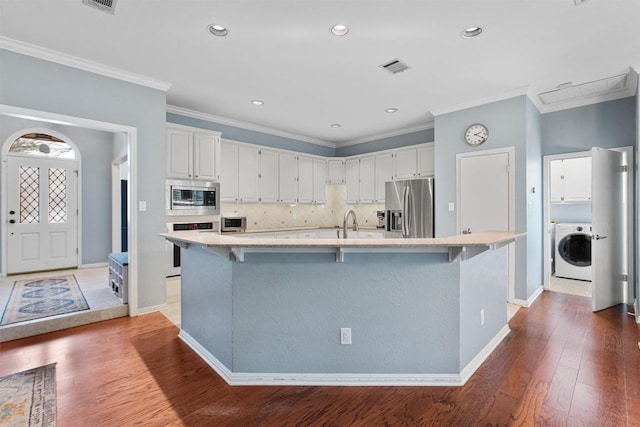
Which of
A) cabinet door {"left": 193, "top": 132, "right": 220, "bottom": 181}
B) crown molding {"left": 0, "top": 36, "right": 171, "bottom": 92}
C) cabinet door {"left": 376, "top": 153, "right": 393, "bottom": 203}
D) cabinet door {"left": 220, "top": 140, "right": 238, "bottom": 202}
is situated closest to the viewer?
crown molding {"left": 0, "top": 36, "right": 171, "bottom": 92}

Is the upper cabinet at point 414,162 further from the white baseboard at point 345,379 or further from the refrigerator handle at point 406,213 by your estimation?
the white baseboard at point 345,379

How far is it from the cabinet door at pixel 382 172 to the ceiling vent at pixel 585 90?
96.2 inches

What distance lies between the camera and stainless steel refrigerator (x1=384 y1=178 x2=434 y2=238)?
16.2 feet

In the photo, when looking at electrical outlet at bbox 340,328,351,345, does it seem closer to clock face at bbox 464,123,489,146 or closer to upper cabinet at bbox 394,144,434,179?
clock face at bbox 464,123,489,146

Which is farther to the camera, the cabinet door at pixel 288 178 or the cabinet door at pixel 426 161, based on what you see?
the cabinet door at pixel 288 178

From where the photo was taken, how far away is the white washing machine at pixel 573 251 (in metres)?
5.15

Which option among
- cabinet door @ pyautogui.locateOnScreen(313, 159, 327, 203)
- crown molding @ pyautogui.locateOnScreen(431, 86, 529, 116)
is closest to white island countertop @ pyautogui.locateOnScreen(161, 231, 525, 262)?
crown molding @ pyautogui.locateOnScreen(431, 86, 529, 116)

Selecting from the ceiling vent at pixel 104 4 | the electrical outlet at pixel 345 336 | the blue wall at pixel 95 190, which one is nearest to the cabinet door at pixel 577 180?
the electrical outlet at pixel 345 336

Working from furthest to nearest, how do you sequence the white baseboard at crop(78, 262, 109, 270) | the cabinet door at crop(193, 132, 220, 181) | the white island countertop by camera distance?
the white baseboard at crop(78, 262, 109, 270), the cabinet door at crop(193, 132, 220, 181), the white island countertop

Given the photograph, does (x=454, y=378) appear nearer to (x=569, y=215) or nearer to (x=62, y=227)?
(x=569, y=215)

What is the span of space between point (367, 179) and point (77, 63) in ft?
15.4

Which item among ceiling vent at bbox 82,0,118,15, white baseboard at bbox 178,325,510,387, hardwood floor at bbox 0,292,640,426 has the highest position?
ceiling vent at bbox 82,0,118,15

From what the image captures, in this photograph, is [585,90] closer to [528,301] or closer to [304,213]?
[528,301]

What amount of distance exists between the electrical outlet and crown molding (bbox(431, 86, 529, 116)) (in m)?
3.61
